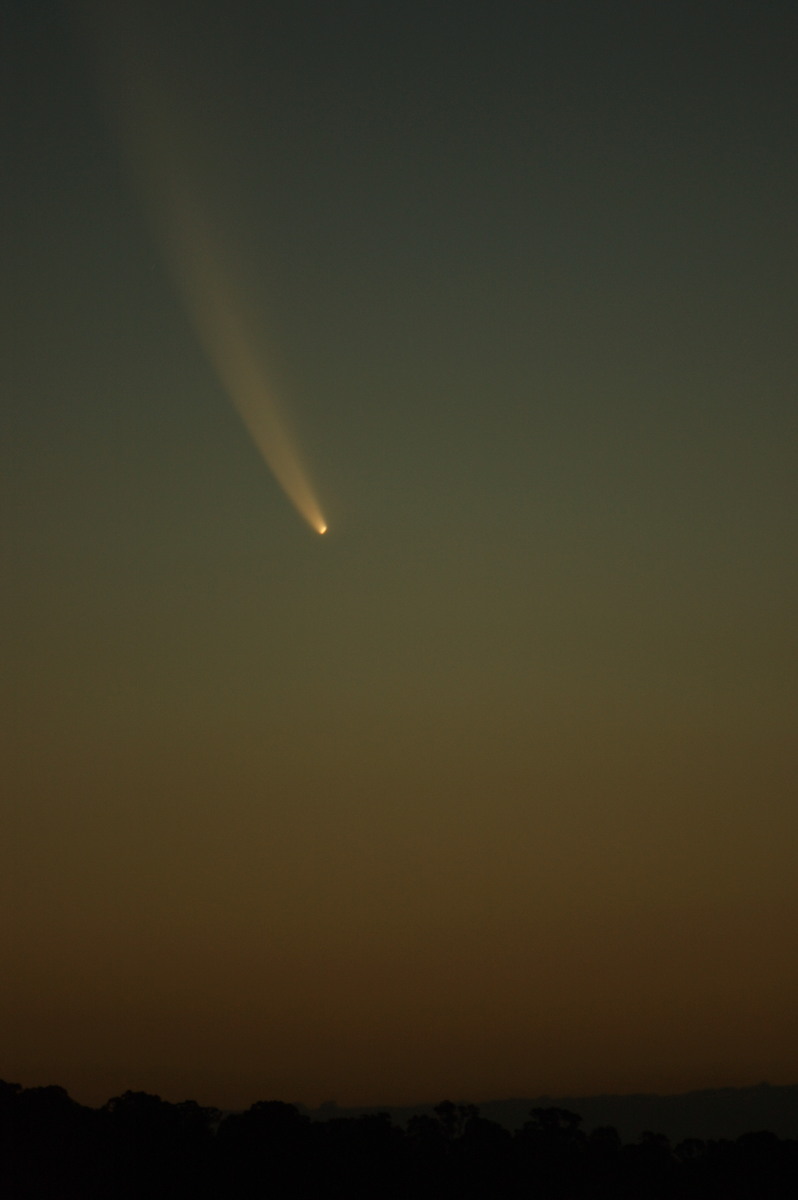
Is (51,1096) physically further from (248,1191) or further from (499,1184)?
(499,1184)

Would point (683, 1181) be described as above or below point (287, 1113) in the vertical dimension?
below


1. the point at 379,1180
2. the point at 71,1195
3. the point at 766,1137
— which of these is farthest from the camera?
the point at 766,1137

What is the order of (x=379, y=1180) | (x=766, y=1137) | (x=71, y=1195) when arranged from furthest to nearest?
(x=766, y=1137) < (x=379, y=1180) < (x=71, y=1195)

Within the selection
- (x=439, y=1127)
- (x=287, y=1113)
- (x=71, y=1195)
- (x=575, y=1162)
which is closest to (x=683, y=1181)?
(x=575, y=1162)

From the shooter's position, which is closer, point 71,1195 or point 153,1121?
point 71,1195

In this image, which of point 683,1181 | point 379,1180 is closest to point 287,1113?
point 379,1180

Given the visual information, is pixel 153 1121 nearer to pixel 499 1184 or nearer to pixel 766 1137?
pixel 499 1184
